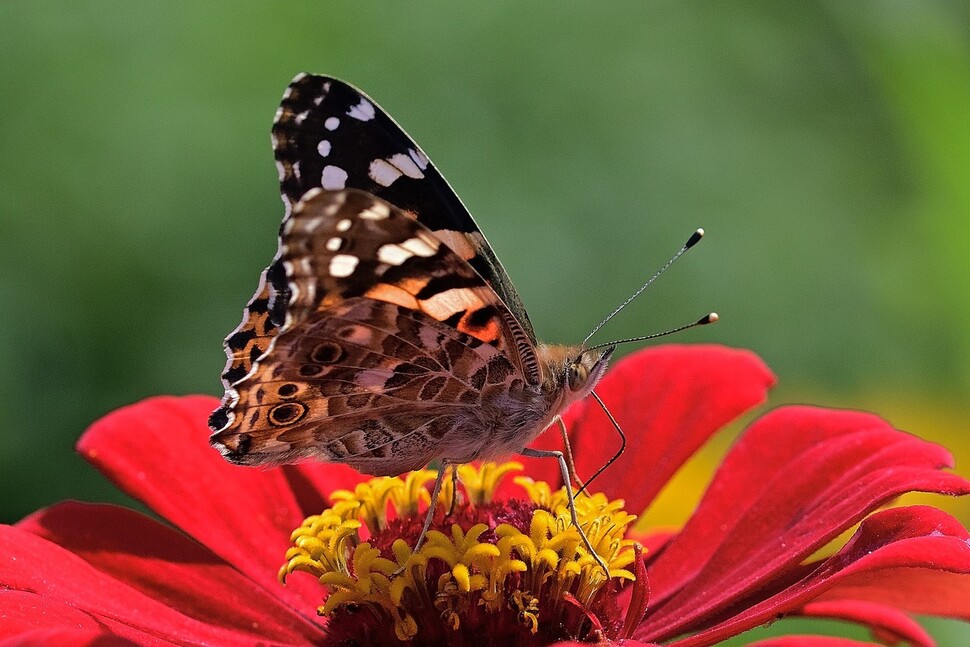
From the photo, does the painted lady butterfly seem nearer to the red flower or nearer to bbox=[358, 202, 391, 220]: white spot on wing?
bbox=[358, 202, 391, 220]: white spot on wing

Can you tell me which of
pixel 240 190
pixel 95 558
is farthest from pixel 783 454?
pixel 240 190

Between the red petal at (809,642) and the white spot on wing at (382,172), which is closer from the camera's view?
the red petal at (809,642)

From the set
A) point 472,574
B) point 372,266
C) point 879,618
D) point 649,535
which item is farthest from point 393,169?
point 879,618

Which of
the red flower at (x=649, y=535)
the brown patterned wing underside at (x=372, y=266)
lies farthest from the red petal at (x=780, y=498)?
the brown patterned wing underside at (x=372, y=266)

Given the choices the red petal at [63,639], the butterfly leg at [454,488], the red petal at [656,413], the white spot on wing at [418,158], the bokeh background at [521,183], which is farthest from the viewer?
the bokeh background at [521,183]

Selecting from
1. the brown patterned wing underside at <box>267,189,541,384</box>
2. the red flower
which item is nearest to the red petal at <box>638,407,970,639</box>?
the red flower

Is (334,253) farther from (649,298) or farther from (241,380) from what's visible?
(649,298)

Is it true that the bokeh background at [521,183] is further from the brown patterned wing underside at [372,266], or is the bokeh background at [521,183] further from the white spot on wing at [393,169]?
the brown patterned wing underside at [372,266]
